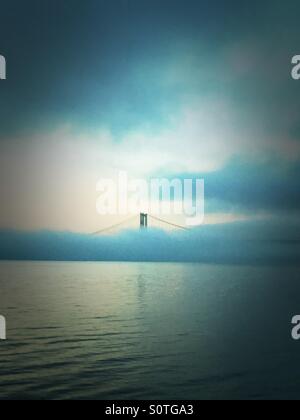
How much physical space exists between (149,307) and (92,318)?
393 centimetres

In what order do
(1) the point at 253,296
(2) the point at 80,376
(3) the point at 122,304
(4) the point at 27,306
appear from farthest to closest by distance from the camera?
(1) the point at 253,296
(3) the point at 122,304
(4) the point at 27,306
(2) the point at 80,376

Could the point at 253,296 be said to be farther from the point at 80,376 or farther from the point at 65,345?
the point at 80,376

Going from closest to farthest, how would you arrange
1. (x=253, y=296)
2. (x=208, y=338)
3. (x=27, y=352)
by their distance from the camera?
(x=27, y=352) → (x=208, y=338) → (x=253, y=296)

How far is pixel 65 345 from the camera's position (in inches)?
415

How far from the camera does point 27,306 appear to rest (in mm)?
19141

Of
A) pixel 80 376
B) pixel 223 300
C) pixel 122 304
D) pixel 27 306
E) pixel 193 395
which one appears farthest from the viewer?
pixel 223 300
